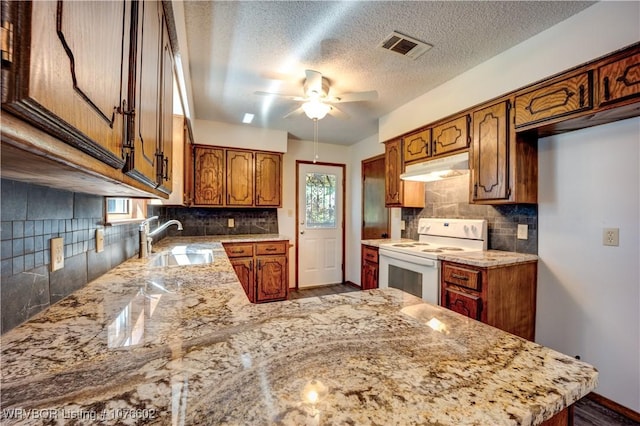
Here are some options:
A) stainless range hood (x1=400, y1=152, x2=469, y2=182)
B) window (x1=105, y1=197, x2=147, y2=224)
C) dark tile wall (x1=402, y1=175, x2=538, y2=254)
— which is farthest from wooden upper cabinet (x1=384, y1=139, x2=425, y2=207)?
window (x1=105, y1=197, x2=147, y2=224)

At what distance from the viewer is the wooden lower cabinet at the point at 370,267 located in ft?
9.73

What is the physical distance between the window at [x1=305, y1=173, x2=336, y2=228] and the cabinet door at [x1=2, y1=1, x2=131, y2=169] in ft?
12.5

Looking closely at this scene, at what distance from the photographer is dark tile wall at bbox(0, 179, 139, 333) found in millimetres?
729

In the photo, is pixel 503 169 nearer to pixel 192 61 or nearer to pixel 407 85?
pixel 407 85

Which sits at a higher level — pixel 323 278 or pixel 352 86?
pixel 352 86

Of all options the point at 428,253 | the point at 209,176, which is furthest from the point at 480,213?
the point at 209,176

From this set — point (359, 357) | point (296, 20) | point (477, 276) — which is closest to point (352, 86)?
point (296, 20)

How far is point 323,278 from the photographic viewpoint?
4.54 metres

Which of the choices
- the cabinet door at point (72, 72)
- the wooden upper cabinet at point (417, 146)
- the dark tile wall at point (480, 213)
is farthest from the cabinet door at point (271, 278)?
the cabinet door at point (72, 72)

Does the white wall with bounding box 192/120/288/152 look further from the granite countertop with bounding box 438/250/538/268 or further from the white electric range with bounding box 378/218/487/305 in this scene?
the granite countertop with bounding box 438/250/538/268

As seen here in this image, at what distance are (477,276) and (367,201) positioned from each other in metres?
→ 2.47

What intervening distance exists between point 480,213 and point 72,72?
283 cm

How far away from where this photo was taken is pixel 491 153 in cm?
216

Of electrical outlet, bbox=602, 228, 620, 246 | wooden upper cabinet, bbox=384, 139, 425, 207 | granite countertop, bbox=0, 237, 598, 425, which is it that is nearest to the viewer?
granite countertop, bbox=0, 237, 598, 425
